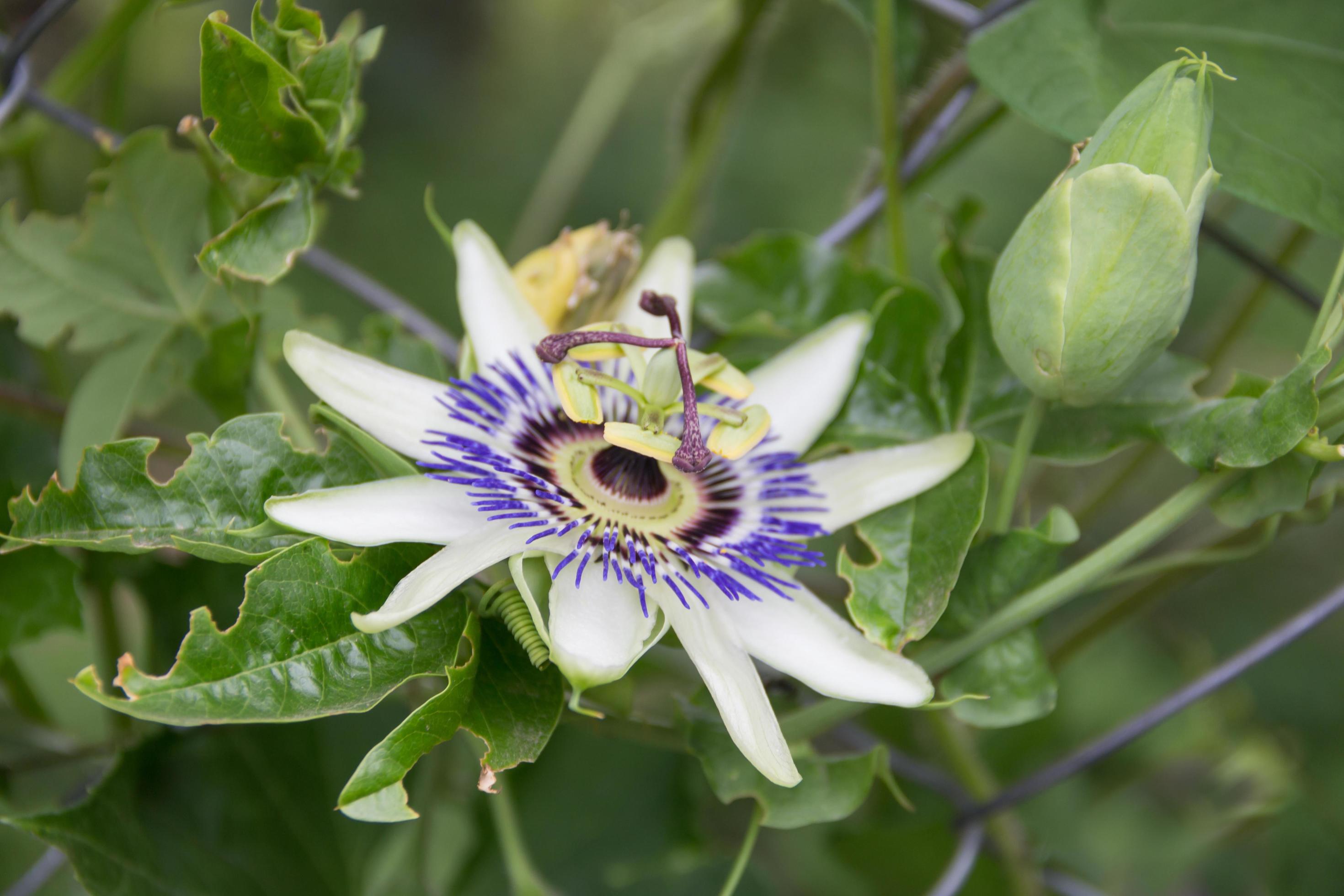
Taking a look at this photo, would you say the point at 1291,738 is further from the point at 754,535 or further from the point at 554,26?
the point at 554,26

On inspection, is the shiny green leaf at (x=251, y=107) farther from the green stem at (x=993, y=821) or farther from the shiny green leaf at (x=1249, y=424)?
the green stem at (x=993, y=821)

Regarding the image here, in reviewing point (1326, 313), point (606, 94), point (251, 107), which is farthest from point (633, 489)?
point (606, 94)

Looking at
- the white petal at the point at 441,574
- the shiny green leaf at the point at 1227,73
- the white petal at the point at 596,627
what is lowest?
the white petal at the point at 596,627

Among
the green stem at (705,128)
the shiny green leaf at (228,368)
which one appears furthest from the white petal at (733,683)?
the green stem at (705,128)

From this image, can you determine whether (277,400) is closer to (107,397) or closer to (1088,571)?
(107,397)

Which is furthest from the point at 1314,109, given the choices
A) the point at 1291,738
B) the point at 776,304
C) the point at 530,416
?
the point at 1291,738

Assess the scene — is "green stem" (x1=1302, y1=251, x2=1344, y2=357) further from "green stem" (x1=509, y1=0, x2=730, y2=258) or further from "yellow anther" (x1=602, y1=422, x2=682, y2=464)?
"green stem" (x1=509, y1=0, x2=730, y2=258)

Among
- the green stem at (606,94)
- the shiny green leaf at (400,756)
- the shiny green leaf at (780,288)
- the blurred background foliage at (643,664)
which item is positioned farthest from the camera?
the green stem at (606,94)
